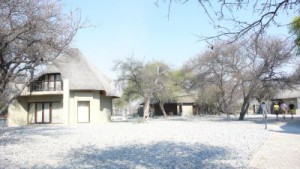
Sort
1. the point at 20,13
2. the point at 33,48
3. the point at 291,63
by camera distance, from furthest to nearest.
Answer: the point at 291,63, the point at 33,48, the point at 20,13

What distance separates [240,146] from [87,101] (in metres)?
22.7

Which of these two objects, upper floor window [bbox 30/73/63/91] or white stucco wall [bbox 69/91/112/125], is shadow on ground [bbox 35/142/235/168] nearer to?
white stucco wall [bbox 69/91/112/125]

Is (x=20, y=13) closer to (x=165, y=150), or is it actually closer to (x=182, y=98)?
(x=165, y=150)

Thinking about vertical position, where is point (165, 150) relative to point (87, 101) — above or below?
below

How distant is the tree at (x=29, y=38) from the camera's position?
1335cm

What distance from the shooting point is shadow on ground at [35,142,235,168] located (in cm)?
923

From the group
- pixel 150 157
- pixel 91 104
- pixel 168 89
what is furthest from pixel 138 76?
pixel 150 157

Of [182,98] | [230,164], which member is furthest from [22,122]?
[182,98]

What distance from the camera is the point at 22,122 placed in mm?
33500

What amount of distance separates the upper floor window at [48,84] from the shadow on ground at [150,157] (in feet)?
66.7

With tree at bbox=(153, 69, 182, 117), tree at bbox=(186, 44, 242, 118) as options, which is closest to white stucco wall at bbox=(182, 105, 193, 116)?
tree at bbox=(153, 69, 182, 117)

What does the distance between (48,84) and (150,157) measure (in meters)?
24.0

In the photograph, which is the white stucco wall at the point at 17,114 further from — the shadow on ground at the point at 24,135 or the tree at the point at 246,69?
the tree at the point at 246,69

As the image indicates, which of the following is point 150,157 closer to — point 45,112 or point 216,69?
point 216,69
